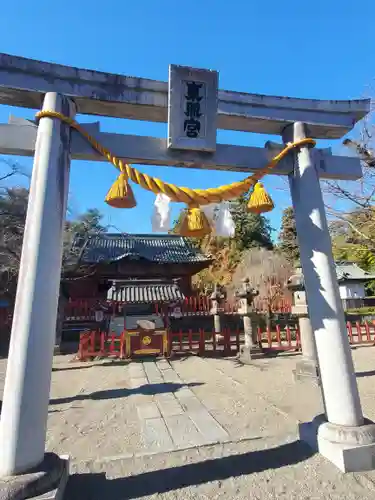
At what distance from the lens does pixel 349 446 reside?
8.76 ft

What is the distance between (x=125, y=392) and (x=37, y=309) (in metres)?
4.98

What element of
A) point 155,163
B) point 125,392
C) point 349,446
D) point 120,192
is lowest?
point 125,392

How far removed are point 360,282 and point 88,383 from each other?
33.2 metres

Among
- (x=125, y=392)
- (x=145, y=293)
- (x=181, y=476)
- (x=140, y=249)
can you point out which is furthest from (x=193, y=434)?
(x=140, y=249)

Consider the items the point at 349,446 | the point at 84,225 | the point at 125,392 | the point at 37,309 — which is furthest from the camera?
the point at 84,225

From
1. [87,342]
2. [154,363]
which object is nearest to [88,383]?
[154,363]

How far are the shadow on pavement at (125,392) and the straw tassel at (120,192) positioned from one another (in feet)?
16.2

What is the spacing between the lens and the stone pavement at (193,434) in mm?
2557

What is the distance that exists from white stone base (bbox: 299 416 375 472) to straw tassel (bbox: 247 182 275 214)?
2.35 metres

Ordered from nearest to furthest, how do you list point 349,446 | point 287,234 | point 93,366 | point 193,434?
point 349,446, point 193,434, point 93,366, point 287,234

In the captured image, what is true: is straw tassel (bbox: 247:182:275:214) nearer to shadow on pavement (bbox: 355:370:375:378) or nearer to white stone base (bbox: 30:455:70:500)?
white stone base (bbox: 30:455:70:500)

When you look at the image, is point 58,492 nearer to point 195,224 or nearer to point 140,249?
point 195,224

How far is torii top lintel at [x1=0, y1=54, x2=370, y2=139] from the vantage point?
2932mm

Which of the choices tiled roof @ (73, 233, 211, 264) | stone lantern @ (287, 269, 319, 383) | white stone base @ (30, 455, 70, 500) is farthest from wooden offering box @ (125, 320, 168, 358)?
white stone base @ (30, 455, 70, 500)
